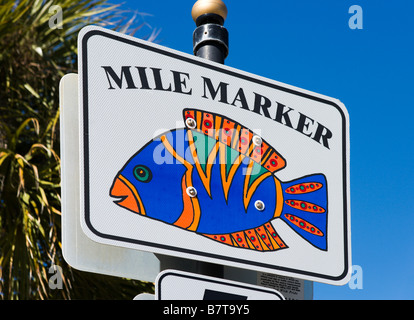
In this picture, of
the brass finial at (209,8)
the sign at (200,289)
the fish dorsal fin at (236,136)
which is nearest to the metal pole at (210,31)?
the brass finial at (209,8)

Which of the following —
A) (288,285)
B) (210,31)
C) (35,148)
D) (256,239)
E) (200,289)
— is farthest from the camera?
(35,148)

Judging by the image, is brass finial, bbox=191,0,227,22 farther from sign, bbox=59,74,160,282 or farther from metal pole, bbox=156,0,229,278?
sign, bbox=59,74,160,282

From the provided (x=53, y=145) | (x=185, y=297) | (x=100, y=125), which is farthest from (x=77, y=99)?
(x=53, y=145)

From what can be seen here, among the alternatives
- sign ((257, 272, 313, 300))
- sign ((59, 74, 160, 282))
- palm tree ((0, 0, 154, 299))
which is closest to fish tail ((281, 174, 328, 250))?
sign ((257, 272, 313, 300))

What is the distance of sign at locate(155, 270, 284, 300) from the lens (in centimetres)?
134

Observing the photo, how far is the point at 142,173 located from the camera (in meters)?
1.45

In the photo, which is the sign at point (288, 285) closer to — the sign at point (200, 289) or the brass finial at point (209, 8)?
the sign at point (200, 289)

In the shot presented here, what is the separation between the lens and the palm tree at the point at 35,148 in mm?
3670

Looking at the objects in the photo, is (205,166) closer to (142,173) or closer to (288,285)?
(142,173)

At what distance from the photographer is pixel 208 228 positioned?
1.47 metres

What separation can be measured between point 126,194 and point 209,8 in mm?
732

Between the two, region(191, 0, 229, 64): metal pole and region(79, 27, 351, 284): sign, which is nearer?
region(79, 27, 351, 284): sign

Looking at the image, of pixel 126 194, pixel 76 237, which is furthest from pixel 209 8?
pixel 76 237
